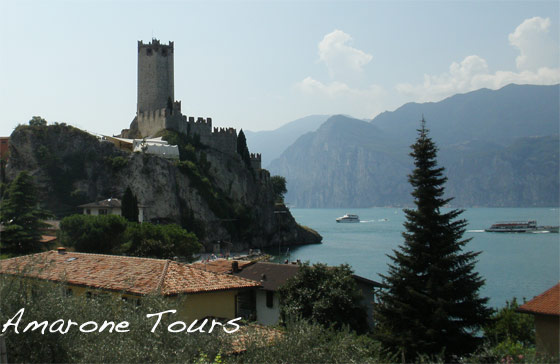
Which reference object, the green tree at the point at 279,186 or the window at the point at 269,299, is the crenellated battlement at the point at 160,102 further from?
the window at the point at 269,299

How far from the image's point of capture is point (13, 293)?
10.0m

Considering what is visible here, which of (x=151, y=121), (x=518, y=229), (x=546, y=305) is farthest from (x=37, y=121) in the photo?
(x=518, y=229)

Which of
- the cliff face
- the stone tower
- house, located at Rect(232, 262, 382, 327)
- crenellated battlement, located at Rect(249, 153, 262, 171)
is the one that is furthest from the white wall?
crenellated battlement, located at Rect(249, 153, 262, 171)

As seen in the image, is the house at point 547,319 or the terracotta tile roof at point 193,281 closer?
the house at point 547,319

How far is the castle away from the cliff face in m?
2.87

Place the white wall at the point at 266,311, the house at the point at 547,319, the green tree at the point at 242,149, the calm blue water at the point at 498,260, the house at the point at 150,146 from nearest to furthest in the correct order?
the house at the point at 547,319
the white wall at the point at 266,311
the calm blue water at the point at 498,260
the house at the point at 150,146
the green tree at the point at 242,149

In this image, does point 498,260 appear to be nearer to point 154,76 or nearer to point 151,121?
point 151,121

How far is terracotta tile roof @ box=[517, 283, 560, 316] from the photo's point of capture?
55.8ft

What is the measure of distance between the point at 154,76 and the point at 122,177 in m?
22.7

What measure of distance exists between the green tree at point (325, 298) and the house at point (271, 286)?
1.58m

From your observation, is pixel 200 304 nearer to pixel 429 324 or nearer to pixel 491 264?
pixel 429 324

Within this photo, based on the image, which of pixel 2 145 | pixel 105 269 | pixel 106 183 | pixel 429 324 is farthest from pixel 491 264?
pixel 2 145

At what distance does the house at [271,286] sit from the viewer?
27.3 metres

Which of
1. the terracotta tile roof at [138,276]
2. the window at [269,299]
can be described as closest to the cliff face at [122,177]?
the window at [269,299]
